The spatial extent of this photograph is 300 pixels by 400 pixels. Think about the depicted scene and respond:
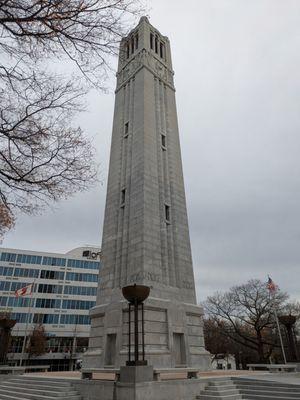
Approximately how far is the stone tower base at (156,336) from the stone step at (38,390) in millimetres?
4560

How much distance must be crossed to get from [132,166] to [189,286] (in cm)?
→ 1080

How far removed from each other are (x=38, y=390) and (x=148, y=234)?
11.2 meters

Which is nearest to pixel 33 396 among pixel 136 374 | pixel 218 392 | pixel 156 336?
pixel 136 374

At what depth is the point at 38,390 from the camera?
15102 mm

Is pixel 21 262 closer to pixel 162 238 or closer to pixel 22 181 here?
pixel 162 238

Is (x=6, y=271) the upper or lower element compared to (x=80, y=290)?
upper

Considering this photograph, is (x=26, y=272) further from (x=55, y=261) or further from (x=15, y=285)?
(x=55, y=261)

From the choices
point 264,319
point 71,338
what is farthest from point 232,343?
point 71,338

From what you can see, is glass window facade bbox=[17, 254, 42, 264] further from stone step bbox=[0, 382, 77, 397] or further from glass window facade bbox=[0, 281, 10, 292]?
stone step bbox=[0, 382, 77, 397]

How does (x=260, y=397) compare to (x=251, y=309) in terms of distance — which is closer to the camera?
(x=260, y=397)

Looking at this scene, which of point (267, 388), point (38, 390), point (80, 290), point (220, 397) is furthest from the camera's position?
point (80, 290)

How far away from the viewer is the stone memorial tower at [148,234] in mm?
19875

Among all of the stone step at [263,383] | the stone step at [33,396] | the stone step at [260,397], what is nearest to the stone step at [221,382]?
the stone step at [263,383]

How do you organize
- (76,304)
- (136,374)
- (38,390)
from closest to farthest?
(136,374), (38,390), (76,304)
